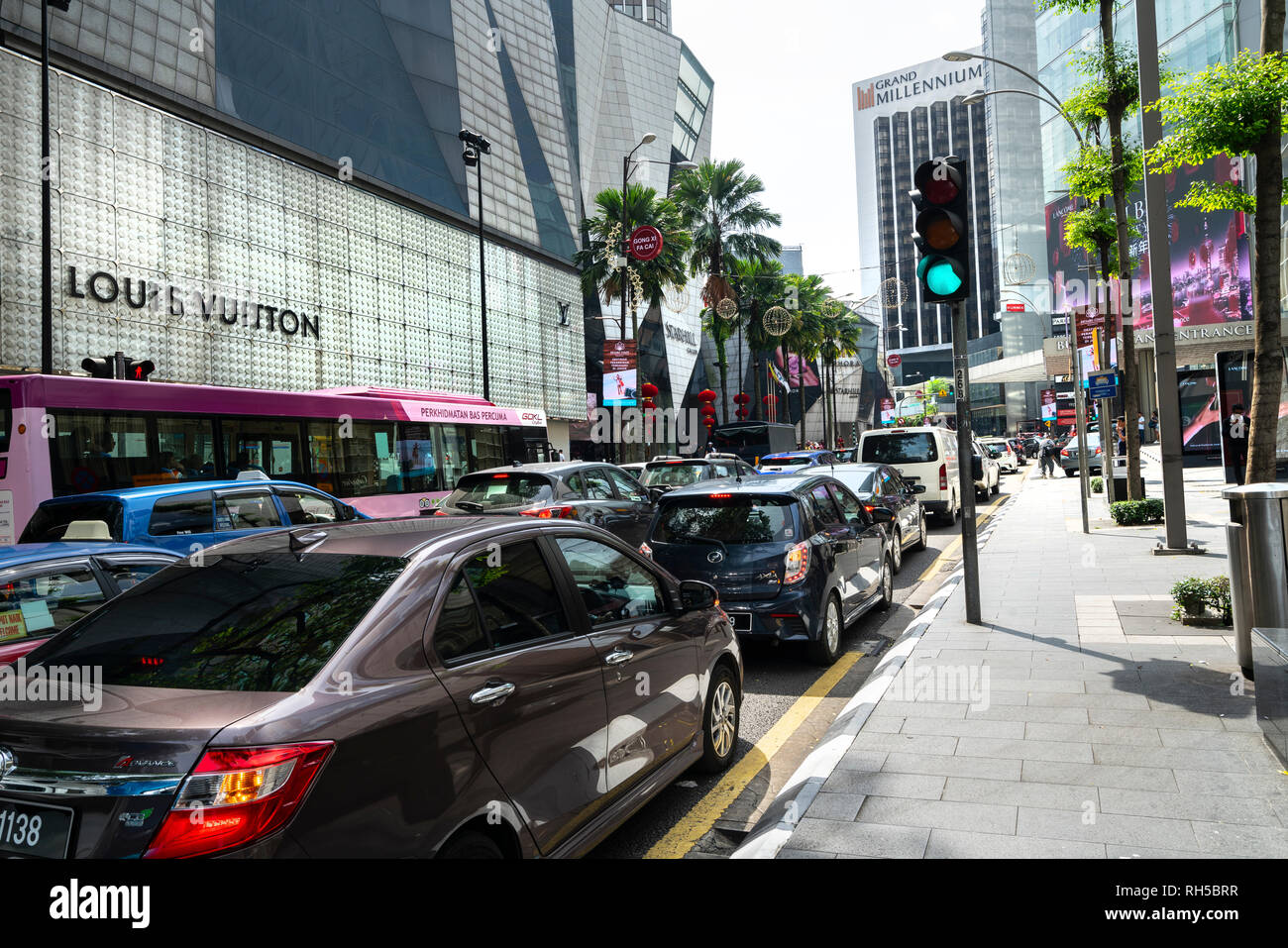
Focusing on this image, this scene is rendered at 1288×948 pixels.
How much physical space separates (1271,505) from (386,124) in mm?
29622

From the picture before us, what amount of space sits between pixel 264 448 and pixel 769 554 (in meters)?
9.69

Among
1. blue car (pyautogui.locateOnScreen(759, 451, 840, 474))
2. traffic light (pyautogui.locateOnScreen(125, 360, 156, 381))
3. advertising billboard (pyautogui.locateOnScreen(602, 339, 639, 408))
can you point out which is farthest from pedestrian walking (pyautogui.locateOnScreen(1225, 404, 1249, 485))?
traffic light (pyautogui.locateOnScreen(125, 360, 156, 381))

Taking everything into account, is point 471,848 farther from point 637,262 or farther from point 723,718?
point 637,262

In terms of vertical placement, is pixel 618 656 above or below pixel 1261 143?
below

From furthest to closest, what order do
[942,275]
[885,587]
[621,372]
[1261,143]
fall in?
[621,372] < [885,587] < [1261,143] < [942,275]

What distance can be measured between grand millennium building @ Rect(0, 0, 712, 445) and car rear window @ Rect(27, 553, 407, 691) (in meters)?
17.6

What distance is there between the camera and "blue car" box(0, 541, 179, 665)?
4.81 metres

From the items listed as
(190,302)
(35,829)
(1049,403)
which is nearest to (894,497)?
(35,829)

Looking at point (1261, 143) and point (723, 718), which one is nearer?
point (723, 718)

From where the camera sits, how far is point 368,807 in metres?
2.40

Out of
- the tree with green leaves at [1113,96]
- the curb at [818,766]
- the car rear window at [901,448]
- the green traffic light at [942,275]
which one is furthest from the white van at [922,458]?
the curb at [818,766]

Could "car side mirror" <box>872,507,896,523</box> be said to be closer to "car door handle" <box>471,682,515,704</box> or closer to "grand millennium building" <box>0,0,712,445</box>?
"car door handle" <box>471,682,515,704</box>

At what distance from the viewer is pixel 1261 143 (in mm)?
8141
